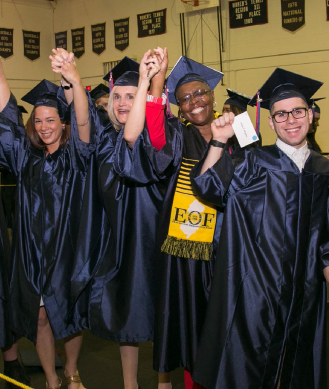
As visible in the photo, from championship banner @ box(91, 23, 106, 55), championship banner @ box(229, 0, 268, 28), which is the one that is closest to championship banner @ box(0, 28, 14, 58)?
championship banner @ box(91, 23, 106, 55)

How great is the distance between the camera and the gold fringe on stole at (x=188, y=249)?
7.95 ft

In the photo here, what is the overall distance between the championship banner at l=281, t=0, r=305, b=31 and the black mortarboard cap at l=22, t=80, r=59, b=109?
703 centimetres

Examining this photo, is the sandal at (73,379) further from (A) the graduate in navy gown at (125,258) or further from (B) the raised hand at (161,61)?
(B) the raised hand at (161,61)

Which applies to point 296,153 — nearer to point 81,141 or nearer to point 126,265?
point 126,265

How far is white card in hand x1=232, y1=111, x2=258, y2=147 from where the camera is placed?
2.06 meters

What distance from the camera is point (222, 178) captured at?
6.93 feet

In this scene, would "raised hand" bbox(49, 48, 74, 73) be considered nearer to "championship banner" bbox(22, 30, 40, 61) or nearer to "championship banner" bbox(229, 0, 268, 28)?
"championship banner" bbox(229, 0, 268, 28)

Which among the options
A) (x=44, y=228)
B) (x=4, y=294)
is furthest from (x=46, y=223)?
(x=4, y=294)

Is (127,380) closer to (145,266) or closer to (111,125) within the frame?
(145,266)

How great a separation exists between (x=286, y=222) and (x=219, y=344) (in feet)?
2.19

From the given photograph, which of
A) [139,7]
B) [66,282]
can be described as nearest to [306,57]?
[139,7]

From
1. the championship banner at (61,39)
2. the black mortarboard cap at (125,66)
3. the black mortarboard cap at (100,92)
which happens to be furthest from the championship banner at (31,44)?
the black mortarboard cap at (125,66)

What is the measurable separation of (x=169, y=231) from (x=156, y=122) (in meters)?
0.61

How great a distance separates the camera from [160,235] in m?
2.58
